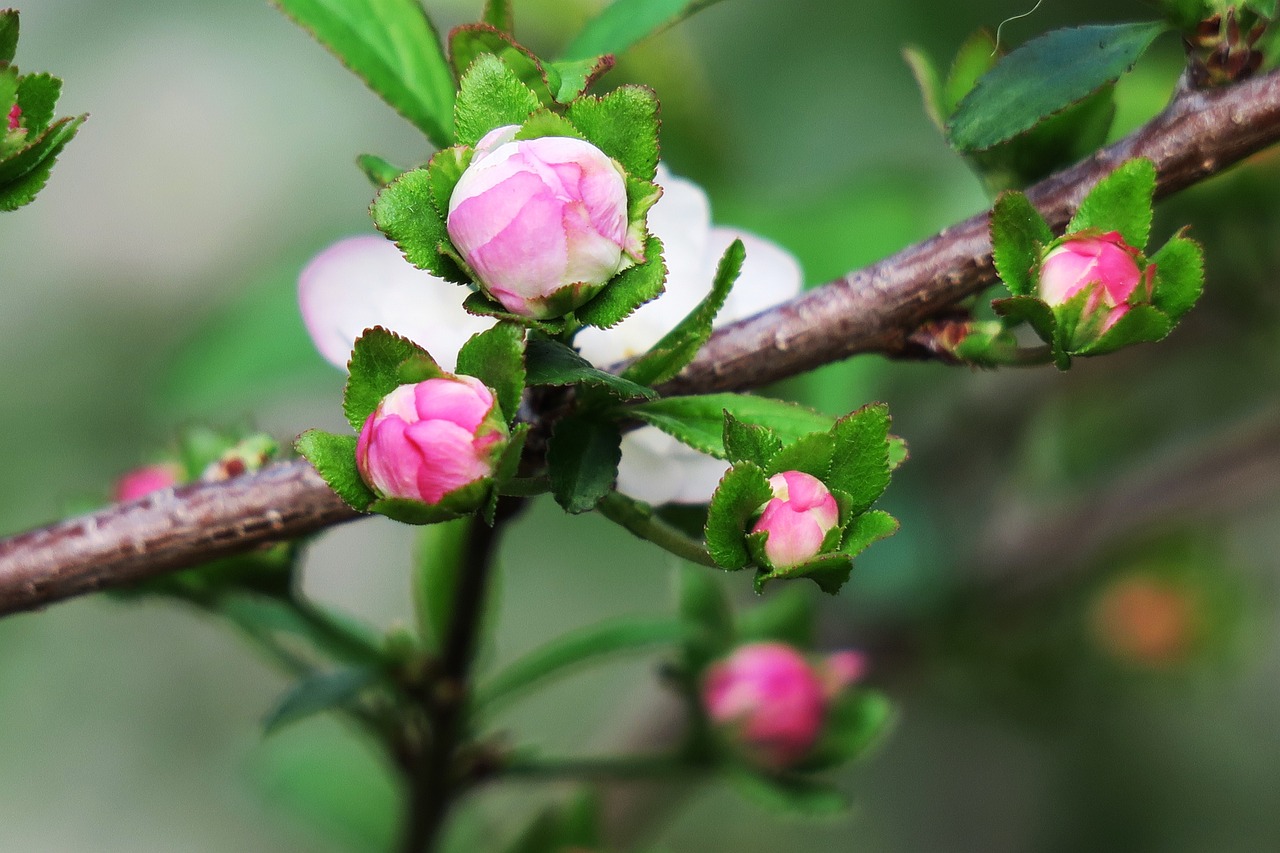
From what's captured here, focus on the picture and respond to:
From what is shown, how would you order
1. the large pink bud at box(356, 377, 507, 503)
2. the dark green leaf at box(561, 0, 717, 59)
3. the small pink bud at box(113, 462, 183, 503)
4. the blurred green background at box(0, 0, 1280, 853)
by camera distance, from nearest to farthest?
the large pink bud at box(356, 377, 507, 503) → the dark green leaf at box(561, 0, 717, 59) → the small pink bud at box(113, 462, 183, 503) → the blurred green background at box(0, 0, 1280, 853)

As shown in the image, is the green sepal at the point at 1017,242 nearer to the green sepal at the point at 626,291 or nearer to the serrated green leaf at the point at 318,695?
the green sepal at the point at 626,291

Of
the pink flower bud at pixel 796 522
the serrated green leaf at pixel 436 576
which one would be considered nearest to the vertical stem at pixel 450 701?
the serrated green leaf at pixel 436 576

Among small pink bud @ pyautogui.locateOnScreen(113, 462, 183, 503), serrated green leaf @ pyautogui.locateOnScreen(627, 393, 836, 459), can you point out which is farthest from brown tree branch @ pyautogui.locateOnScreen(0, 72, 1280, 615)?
small pink bud @ pyautogui.locateOnScreen(113, 462, 183, 503)

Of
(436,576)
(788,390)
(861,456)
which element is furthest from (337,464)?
(788,390)

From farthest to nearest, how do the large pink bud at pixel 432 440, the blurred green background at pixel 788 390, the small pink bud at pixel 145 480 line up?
the blurred green background at pixel 788 390 → the small pink bud at pixel 145 480 → the large pink bud at pixel 432 440

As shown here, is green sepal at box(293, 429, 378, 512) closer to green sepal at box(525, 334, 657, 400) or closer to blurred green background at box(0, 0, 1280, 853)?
green sepal at box(525, 334, 657, 400)

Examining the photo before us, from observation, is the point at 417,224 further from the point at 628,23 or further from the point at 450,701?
the point at 450,701

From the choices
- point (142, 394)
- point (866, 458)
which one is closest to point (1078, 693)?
point (866, 458)
